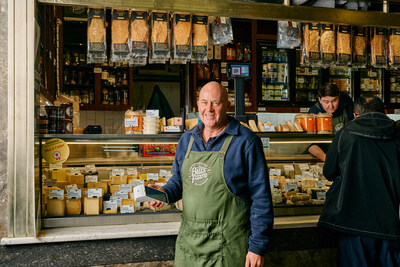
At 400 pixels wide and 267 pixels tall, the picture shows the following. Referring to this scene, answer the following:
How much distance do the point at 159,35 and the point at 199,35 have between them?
35cm

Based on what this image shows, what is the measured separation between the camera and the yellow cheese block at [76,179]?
3.01 m

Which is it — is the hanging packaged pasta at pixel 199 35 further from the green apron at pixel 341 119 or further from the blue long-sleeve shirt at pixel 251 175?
the green apron at pixel 341 119

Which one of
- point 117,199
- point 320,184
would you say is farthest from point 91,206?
point 320,184

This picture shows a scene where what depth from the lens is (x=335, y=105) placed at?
3736mm

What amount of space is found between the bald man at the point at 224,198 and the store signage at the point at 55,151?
1.08 metres

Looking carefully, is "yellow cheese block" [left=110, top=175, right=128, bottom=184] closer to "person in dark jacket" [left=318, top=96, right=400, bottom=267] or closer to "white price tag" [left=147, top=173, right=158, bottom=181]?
"white price tag" [left=147, top=173, right=158, bottom=181]

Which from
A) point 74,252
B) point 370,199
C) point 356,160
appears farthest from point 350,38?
point 74,252

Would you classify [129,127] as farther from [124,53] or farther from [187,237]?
[187,237]

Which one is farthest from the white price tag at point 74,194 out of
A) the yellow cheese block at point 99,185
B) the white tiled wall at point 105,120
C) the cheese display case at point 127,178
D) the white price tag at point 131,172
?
the white tiled wall at point 105,120

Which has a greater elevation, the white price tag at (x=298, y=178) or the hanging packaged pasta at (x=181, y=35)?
the hanging packaged pasta at (x=181, y=35)

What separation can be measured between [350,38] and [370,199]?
64.5 inches

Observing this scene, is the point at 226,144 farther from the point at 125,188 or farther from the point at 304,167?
the point at 304,167

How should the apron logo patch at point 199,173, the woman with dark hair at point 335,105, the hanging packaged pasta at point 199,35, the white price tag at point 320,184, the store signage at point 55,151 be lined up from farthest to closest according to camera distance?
the woman with dark hair at point 335,105, the white price tag at point 320,184, the hanging packaged pasta at point 199,35, the store signage at point 55,151, the apron logo patch at point 199,173

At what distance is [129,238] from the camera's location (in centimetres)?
259
